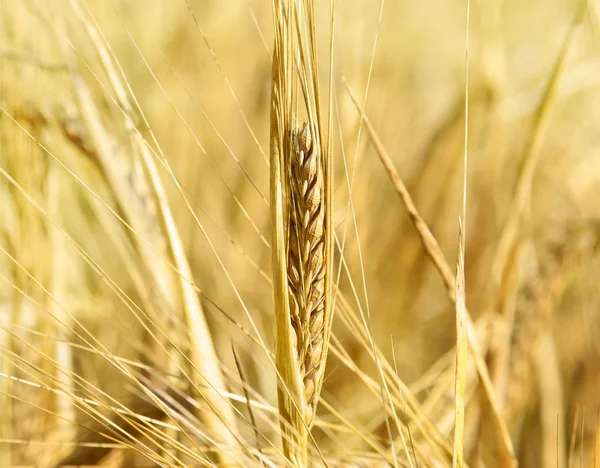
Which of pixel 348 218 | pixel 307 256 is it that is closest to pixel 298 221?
pixel 307 256

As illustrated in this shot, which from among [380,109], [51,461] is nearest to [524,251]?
[380,109]

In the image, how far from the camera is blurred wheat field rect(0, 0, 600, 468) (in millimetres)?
599

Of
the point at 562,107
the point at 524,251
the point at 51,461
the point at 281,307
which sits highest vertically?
the point at 562,107

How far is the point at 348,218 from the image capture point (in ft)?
2.15

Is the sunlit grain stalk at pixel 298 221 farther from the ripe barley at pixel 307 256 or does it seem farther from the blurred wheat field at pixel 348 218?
the blurred wheat field at pixel 348 218

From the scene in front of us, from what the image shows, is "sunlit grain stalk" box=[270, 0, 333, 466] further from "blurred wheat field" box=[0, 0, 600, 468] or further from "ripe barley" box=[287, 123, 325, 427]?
"blurred wheat field" box=[0, 0, 600, 468]

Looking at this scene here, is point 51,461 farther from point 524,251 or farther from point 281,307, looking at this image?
point 524,251

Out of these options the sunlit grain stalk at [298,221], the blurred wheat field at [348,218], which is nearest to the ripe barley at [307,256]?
the sunlit grain stalk at [298,221]

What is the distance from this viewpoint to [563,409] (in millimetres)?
725

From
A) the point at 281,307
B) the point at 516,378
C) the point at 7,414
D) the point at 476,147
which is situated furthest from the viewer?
the point at 476,147

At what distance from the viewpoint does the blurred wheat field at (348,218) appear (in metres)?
0.60

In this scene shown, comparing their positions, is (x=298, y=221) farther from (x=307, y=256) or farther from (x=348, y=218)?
(x=348, y=218)

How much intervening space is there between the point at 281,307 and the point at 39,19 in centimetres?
57

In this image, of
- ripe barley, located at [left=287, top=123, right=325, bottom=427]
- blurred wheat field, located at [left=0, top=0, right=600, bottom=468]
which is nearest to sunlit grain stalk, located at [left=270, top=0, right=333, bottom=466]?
ripe barley, located at [left=287, top=123, right=325, bottom=427]
